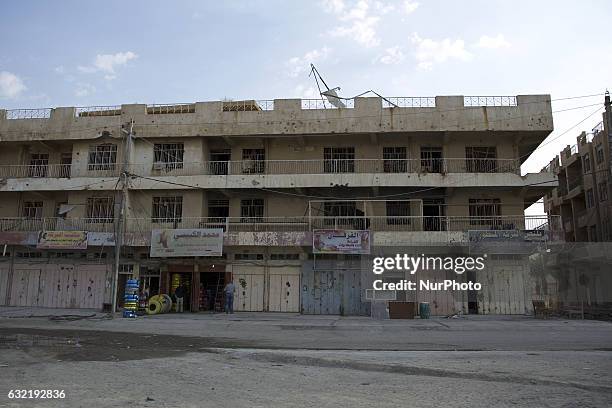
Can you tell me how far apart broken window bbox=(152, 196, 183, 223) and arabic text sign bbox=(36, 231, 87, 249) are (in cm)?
383

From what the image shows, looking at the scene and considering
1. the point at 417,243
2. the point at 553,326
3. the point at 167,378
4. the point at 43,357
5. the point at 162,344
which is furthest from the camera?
the point at 417,243

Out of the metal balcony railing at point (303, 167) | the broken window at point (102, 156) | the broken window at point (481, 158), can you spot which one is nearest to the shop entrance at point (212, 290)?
the metal balcony railing at point (303, 167)

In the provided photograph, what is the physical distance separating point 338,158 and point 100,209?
13837 mm

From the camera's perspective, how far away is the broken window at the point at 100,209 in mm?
29344

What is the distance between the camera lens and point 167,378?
26.0 feet

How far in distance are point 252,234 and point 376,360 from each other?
17275 mm

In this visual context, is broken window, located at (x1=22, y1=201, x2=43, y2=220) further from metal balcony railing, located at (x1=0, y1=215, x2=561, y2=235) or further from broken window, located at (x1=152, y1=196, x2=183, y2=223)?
broken window, located at (x1=152, y1=196, x2=183, y2=223)

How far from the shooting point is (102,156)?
30.1 meters

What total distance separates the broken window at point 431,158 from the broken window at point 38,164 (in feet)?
71.8

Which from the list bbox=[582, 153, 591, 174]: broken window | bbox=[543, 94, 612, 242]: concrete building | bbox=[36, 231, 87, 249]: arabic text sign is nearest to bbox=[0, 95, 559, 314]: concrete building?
bbox=[36, 231, 87, 249]: arabic text sign

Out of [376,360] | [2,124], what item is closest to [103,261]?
[2,124]

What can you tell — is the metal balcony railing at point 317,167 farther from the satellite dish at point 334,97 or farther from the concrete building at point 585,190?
the concrete building at point 585,190

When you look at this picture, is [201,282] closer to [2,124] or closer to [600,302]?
[2,124]

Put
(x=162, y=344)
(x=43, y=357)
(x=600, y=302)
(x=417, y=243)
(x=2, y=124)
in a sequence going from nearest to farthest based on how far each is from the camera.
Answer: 1. (x=43, y=357)
2. (x=162, y=344)
3. (x=600, y=302)
4. (x=417, y=243)
5. (x=2, y=124)
